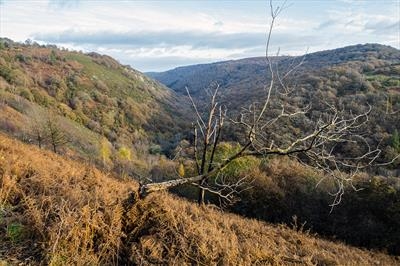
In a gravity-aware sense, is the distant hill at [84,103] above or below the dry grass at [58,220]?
below

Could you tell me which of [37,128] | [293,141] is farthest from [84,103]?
[293,141]

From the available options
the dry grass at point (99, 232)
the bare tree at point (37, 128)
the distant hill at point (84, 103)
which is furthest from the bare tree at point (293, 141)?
the distant hill at point (84, 103)

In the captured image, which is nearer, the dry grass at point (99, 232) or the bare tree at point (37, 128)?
the dry grass at point (99, 232)

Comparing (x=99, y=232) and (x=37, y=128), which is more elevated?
(x=99, y=232)

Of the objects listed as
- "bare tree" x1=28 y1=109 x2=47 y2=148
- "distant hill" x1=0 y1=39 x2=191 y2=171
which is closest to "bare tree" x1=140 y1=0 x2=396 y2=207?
"bare tree" x1=28 y1=109 x2=47 y2=148

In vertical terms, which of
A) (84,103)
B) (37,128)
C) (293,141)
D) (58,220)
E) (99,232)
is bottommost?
(84,103)

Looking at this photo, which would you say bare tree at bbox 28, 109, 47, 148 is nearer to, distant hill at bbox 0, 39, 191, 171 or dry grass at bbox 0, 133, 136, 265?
distant hill at bbox 0, 39, 191, 171

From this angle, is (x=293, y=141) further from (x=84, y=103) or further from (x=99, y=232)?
(x=84, y=103)

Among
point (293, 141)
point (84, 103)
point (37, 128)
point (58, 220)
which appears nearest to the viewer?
point (58, 220)

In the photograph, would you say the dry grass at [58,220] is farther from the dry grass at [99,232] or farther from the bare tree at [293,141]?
the bare tree at [293,141]

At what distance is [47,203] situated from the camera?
21.2ft

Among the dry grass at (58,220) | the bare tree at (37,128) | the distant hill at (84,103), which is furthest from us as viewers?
the distant hill at (84,103)

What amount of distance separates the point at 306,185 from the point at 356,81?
105 m

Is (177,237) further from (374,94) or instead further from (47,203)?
(374,94)
